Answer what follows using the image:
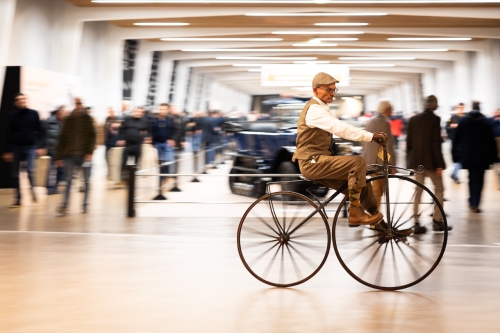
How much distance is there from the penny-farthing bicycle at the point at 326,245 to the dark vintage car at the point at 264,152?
698 centimetres

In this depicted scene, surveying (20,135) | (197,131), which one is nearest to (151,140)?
(20,135)

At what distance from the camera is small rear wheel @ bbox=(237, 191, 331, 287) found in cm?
673

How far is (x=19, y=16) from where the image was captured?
21.7m

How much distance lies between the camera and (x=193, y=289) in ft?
21.5

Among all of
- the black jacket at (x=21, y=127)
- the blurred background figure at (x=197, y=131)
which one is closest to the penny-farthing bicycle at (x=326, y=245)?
the black jacket at (x=21, y=127)

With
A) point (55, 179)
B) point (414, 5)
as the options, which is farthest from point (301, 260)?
point (414, 5)

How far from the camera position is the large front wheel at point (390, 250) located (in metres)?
6.61

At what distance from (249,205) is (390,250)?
21.6ft

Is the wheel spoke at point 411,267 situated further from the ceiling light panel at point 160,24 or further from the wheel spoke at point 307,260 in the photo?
the ceiling light panel at point 160,24

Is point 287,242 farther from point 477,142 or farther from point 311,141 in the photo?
point 477,142

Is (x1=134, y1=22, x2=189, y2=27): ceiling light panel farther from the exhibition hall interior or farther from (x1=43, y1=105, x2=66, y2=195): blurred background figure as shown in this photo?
(x1=43, y1=105, x2=66, y2=195): blurred background figure

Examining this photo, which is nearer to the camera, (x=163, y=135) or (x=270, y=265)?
(x=270, y=265)

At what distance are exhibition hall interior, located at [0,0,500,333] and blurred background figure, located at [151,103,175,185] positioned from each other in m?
0.05

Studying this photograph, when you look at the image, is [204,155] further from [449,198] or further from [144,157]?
[449,198]
